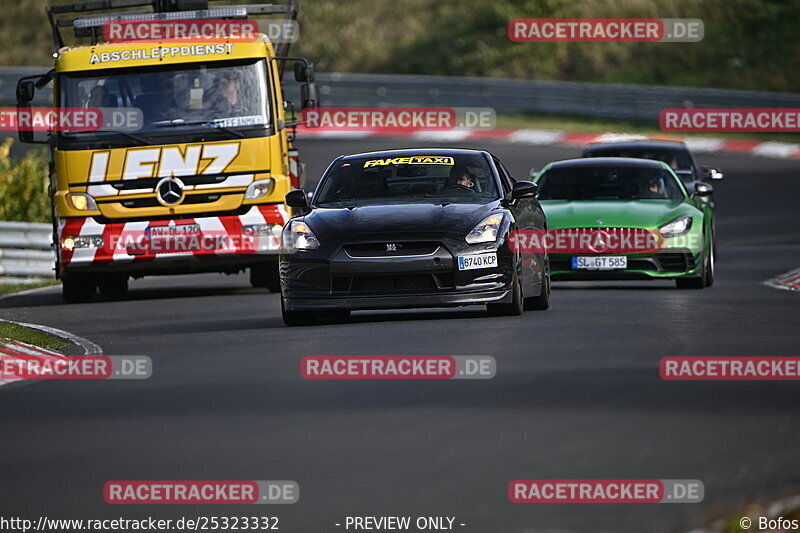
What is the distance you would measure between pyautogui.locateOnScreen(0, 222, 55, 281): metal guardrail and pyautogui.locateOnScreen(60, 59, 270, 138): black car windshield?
221 inches

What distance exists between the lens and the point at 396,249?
45.4 ft

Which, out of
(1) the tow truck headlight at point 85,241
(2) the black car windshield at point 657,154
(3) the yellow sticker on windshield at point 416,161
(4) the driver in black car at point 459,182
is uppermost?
(3) the yellow sticker on windshield at point 416,161

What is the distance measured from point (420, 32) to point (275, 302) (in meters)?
33.9

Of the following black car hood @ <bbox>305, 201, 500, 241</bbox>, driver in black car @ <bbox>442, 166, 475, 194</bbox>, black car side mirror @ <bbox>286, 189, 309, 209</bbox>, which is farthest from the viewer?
driver in black car @ <bbox>442, 166, 475, 194</bbox>

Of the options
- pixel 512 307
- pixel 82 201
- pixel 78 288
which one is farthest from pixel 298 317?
pixel 78 288

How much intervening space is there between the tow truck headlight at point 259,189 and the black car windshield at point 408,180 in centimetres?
339

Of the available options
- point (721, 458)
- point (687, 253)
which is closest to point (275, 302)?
point (687, 253)

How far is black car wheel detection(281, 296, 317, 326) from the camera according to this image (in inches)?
565

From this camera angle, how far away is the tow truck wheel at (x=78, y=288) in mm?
19641

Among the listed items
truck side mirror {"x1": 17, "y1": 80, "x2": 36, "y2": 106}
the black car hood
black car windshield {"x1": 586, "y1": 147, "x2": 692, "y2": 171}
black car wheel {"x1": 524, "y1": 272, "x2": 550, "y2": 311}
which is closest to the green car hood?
black car wheel {"x1": 524, "y1": 272, "x2": 550, "y2": 311}

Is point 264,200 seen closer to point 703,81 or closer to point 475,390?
point 475,390

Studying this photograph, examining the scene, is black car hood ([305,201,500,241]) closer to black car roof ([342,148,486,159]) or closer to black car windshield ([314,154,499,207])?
black car windshield ([314,154,499,207])

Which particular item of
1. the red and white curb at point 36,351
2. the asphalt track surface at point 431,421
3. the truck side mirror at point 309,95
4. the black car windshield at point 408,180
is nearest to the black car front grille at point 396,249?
the asphalt track surface at point 431,421

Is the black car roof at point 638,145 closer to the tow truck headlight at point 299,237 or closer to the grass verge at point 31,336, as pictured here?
the tow truck headlight at point 299,237
